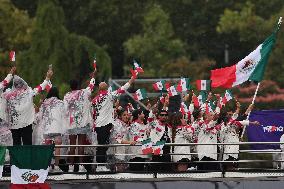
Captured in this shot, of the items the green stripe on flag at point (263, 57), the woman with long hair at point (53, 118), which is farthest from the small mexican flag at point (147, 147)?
the green stripe on flag at point (263, 57)

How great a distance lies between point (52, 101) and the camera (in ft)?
72.0

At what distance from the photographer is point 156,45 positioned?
2142 inches

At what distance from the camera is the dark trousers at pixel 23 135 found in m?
21.3

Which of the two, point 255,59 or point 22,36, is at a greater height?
point 22,36

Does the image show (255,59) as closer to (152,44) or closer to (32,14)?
(152,44)

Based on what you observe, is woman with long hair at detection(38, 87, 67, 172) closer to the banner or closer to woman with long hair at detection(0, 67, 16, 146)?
woman with long hair at detection(0, 67, 16, 146)

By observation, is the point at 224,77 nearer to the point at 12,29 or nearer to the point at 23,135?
the point at 23,135

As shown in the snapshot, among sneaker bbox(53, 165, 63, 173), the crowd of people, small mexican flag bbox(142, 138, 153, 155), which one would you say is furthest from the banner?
sneaker bbox(53, 165, 63, 173)

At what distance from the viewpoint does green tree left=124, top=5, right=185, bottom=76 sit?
54094 mm

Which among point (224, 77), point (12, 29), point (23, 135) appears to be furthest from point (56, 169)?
point (12, 29)

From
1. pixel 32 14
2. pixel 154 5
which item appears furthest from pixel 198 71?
pixel 32 14

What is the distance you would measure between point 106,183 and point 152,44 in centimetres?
3387

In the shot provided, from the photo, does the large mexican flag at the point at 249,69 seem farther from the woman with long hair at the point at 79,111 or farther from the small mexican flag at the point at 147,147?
the small mexican flag at the point at 147,147

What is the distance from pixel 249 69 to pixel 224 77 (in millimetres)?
584
